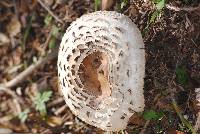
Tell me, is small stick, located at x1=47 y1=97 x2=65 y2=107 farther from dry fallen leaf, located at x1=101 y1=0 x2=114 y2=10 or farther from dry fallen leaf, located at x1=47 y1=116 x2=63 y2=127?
dry fallen leaf, located at x1=101 y1=0 x2=114 y2=10

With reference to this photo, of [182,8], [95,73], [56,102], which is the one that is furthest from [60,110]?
[182,8]

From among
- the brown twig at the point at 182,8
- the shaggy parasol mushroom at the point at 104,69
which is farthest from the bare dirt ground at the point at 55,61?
the shaggy parasol mushroom at the point at 104,69

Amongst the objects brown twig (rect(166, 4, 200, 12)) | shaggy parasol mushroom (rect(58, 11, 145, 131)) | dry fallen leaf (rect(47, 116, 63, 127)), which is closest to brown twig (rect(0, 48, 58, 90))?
dry fallen leaf (rect(47, 116, 63, 127))

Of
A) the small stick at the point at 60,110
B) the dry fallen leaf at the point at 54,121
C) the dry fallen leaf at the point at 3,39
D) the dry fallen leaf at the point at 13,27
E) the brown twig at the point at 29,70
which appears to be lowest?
the dry fallen leaf at the point at 54,121

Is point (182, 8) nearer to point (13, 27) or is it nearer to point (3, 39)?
point (13, 27)

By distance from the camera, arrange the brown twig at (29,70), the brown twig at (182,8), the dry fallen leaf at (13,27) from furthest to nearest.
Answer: the dry fallen leaf at (13,27)
the brown twig at (29,70)
the brown twig at (182,8)

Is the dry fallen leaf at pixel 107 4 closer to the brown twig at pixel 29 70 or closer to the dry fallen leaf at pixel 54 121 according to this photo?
the brown twig at pixel 29 70
